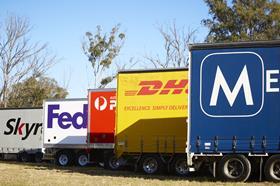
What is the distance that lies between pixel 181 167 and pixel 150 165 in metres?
1.43

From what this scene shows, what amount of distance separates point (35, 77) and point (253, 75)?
46.0m

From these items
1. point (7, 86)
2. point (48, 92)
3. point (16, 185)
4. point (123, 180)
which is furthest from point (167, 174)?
point (48, 92)

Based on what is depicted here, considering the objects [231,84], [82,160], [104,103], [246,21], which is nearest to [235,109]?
[231,84]

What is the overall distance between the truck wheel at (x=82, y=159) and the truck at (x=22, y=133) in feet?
17.0

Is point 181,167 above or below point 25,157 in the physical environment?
above

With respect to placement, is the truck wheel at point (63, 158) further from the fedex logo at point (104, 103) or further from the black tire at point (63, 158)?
the fedex logo at point (104, 103)

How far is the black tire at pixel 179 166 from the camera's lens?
22.9 metres

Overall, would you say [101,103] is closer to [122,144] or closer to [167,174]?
[122,144]

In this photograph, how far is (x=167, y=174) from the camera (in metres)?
23.5

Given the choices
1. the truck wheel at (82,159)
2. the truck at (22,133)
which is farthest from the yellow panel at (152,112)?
the truck at (22,133)

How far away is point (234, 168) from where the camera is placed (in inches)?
768

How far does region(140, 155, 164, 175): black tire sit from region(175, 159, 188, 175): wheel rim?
0.70 metres

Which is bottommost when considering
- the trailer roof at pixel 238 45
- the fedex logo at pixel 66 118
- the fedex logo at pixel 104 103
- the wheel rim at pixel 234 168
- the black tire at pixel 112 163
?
the black tire at pixel 112 163

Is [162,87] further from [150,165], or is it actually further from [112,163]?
[112,163]
